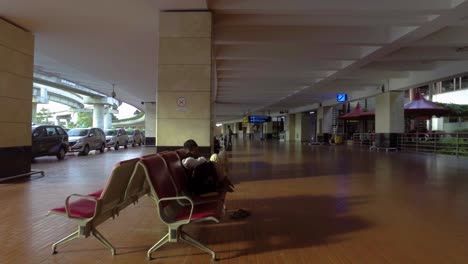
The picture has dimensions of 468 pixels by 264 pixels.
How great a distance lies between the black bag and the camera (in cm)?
462

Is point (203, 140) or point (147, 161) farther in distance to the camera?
point (203, 140)

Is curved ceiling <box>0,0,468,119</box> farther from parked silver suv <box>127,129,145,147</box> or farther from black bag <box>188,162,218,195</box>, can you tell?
parked silver suv <box>127,129,145,147</box>

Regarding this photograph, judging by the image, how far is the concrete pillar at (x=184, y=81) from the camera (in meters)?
8.64

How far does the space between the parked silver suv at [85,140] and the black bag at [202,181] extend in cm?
1655

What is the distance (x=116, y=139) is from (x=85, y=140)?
22.1 feet

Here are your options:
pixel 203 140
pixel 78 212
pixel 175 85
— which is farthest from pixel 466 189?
pixel 78 212

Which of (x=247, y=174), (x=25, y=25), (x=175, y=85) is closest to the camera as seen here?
(x=175, y=85)

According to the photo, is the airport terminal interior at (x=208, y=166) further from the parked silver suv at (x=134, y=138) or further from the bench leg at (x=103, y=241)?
the parked silver suv at (x=134, y=138)

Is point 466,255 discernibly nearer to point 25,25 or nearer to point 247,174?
point 247,174

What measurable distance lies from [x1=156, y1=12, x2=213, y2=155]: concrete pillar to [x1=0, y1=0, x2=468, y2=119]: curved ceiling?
0.44 m

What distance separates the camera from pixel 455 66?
16203 mm

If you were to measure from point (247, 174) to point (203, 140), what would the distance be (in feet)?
7.23

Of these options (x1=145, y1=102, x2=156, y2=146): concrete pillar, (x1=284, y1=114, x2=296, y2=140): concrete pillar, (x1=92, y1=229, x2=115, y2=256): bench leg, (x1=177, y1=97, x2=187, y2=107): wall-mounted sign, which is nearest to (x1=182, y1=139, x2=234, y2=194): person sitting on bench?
(x1=92, y1=229, x2=115, y2=256): bench leg

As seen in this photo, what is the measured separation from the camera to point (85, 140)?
19.9 metres
